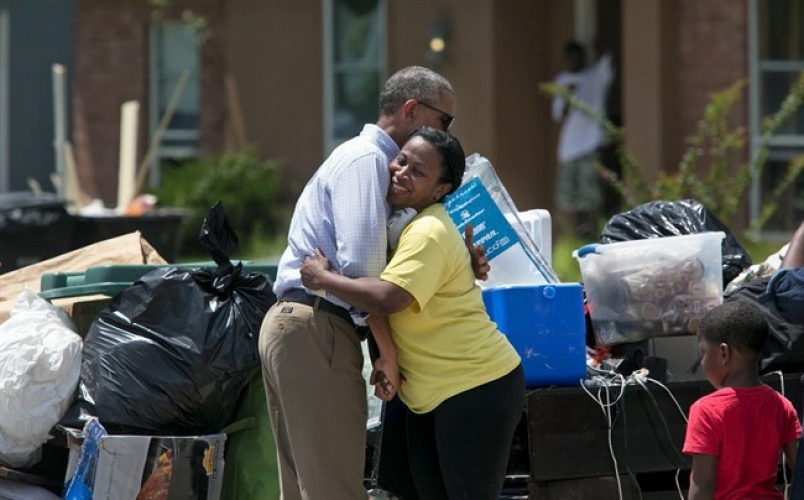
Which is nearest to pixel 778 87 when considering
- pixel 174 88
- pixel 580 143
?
pixel 580 143

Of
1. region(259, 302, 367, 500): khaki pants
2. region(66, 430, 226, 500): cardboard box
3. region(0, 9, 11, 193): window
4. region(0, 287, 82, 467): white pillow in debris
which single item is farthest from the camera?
region(0, 9, 11, 193): window

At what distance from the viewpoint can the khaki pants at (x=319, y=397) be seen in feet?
15.1

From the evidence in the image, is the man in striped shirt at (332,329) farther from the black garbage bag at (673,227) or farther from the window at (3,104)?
the window at (3,104)

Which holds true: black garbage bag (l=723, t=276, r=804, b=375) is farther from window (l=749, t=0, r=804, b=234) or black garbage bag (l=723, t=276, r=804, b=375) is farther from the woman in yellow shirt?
window (l=749, t=0, r=804, b=234)

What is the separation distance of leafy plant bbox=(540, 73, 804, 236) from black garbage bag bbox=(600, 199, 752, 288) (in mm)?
5047

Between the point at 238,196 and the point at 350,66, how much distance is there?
1.87m

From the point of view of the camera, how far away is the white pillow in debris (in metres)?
5.38

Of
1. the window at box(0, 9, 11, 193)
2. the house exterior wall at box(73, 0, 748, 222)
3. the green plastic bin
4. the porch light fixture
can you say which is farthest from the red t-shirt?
the window at box(0, 9, 11, 193)

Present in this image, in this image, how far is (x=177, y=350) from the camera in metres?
5.42

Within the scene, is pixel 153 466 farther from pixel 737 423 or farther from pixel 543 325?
pixel 737 423

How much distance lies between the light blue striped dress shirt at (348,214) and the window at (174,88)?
Result: 11787 mm

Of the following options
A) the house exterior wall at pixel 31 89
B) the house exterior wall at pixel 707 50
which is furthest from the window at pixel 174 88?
the house exterior wall at pixel 707 50

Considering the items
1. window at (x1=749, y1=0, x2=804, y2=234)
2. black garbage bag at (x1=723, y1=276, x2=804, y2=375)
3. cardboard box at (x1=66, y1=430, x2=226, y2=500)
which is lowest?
cardboard box at (x1=66, y1=430, x2=226, y2=500)

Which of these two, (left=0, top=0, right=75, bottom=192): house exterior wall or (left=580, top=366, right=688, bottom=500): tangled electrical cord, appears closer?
(left=580, top=366, right=688, bottom=500): tangled electrical cord
